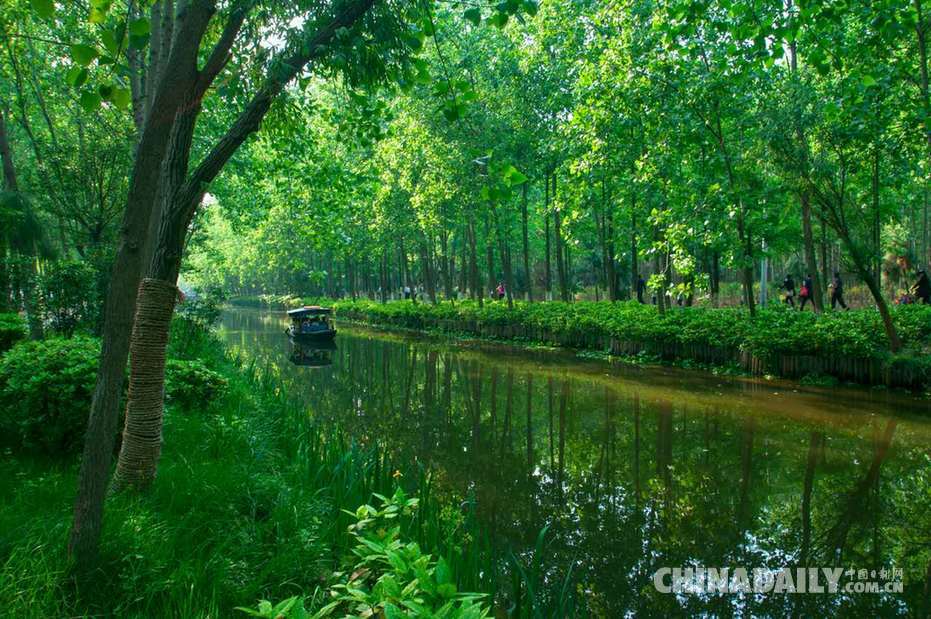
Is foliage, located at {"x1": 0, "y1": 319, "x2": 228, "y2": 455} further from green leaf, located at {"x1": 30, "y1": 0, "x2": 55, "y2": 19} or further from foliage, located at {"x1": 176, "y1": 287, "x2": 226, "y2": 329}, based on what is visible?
foliage, located at {"x1": 176, "y1": 287, "x2": 226, "y2": 329}

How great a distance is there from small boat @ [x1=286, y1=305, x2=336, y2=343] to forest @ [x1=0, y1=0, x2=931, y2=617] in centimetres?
204

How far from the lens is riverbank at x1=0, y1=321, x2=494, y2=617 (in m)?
2.65

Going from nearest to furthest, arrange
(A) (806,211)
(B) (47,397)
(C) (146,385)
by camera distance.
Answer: (C) (146,385) → (B) (47,397) → (A) (806,211)

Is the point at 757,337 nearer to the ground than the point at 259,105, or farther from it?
nearer to the ground

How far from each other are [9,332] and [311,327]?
1756 centimetres

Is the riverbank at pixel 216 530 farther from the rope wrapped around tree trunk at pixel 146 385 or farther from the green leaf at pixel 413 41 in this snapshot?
the green leaf at pixel 413 41

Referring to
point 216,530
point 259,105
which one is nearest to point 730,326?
point 216,530

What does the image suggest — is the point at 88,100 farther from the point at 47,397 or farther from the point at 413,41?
the point at 47,397

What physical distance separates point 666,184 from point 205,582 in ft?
50.9

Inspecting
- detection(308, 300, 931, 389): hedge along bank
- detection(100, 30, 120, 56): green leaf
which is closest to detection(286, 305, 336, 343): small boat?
detection(308, 300, 931, 389): hedge along bank

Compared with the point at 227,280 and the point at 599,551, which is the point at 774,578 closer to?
the point at 599,551

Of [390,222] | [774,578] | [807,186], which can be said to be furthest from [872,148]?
[390,222]

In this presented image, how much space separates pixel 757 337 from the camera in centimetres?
1398

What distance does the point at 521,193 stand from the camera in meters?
26.0
